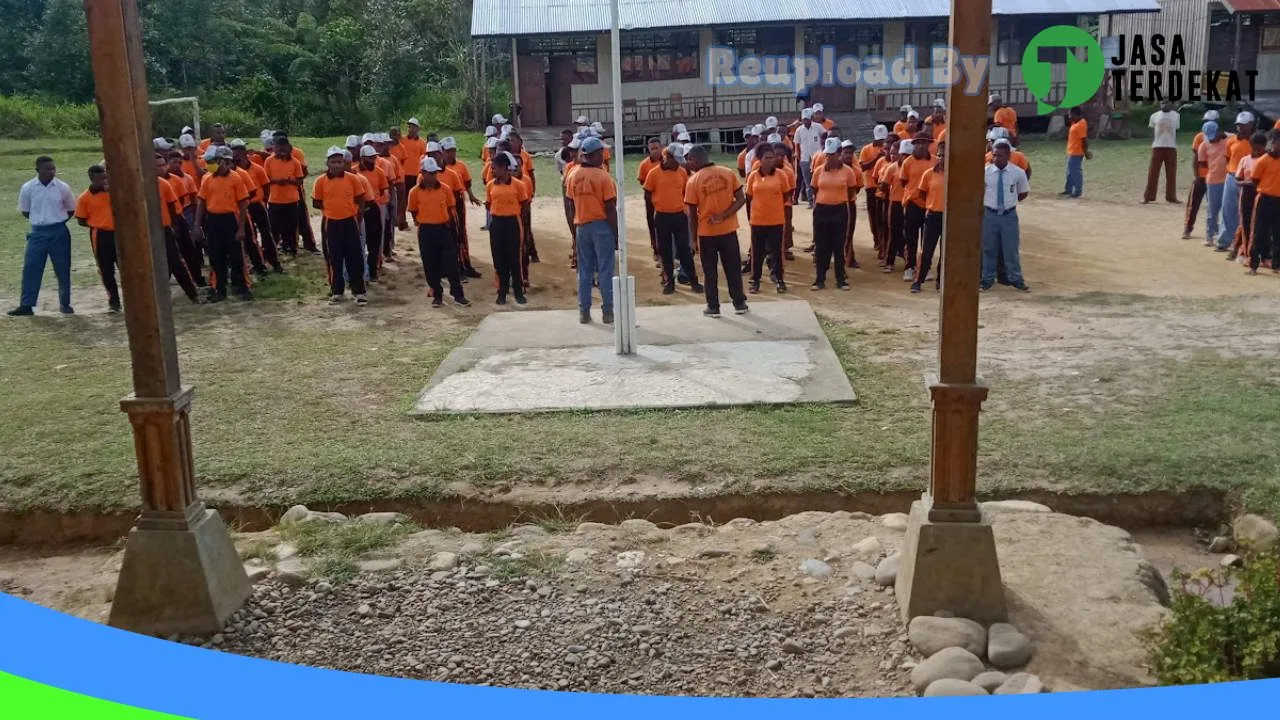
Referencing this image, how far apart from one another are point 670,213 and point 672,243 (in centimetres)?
54

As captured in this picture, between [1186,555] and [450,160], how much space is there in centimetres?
1021

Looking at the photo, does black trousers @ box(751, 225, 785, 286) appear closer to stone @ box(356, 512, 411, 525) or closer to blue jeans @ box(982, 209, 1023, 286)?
blue jeans @ box(982, 209, 1023, 286)

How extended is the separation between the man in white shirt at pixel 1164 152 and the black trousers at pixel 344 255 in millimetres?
11591

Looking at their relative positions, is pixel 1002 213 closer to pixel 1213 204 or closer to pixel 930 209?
pixel 930 209

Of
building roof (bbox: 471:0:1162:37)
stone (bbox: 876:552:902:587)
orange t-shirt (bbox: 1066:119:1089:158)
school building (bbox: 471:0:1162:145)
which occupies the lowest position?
stone (bbox: 876:552:902:587)

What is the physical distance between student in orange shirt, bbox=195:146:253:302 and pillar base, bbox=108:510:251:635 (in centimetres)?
849

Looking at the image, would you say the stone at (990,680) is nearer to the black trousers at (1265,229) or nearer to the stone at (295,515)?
the stone at (295,515)

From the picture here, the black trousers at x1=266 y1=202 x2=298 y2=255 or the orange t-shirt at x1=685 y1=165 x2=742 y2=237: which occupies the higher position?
the orange t-shirt at x1=685 y1=165 x2=742 y2=237

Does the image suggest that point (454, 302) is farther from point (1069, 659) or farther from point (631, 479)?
point (1069, 659)

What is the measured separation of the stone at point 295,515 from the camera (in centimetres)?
653

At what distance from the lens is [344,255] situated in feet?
42.2

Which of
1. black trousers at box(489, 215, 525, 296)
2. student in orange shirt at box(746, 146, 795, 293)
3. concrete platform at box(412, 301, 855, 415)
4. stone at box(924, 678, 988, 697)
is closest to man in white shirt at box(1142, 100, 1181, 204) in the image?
student in orange shirt at box(746, 146, 795, 293)

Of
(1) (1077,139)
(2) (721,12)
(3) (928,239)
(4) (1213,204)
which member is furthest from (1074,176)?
(2) (721,12)

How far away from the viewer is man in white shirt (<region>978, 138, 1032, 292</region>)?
12.0m
